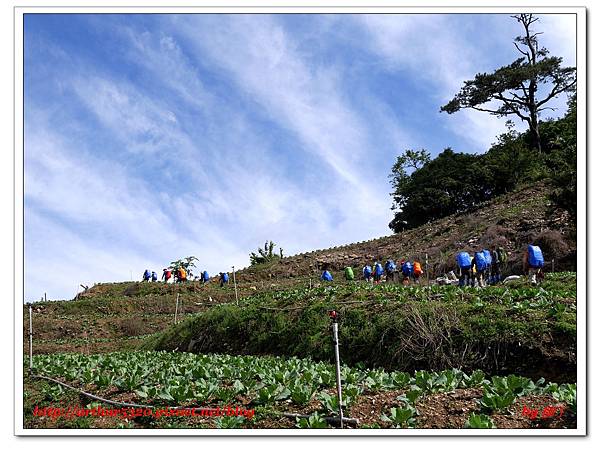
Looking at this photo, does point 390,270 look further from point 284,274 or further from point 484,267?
point 284,274

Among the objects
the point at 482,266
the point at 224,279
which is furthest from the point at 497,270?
the point at 224,279

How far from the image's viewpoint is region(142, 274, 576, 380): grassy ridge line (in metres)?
9.09

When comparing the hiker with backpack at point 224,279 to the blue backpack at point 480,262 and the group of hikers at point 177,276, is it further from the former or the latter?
the blue backpack at point 480,262

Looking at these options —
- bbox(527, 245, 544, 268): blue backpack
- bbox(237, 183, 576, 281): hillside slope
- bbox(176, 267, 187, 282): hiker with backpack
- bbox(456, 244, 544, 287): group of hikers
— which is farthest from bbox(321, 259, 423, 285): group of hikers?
bbox(176, 267, 187, 282): hiker with backpack

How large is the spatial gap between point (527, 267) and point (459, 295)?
5028 millimetres

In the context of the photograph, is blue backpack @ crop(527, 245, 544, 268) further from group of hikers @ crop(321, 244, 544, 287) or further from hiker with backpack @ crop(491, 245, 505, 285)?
hiker with backpack @ crop(491, 245, 505, 285)

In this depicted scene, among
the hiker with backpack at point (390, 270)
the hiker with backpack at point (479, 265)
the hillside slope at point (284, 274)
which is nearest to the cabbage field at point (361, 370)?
the hiker with backpack at point (479, 265)

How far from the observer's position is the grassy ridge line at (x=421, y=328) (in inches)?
358

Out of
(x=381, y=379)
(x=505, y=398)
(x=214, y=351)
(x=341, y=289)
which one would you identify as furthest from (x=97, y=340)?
(x=505, y=398)

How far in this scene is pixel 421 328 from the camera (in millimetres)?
10109

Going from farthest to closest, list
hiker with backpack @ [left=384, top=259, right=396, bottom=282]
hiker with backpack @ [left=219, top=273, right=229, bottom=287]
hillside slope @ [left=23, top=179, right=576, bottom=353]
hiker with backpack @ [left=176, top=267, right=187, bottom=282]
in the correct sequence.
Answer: hiker with backpack @ [left=176, top=267, right=187, bottom=282], hiker with backpack @ [left=219, top=273, right=229, bottom=287], hiker with backpack @ [left=384, top=259, right=396, bottom=282], hillside slope @ [left=23, top=179, right=576, bottom=353]

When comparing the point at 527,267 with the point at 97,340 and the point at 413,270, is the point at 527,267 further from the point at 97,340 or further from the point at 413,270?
the point at 97,340

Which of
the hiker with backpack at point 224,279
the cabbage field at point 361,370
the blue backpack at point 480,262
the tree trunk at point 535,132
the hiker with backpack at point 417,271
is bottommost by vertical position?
the hiker with backpack at point 224,279

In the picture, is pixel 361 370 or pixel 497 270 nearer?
pixel 361 370
